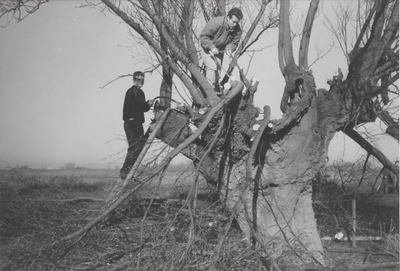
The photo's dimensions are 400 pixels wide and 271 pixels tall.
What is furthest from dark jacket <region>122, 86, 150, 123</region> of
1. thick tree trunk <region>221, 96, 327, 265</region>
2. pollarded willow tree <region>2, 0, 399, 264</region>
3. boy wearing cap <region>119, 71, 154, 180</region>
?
thick tree trunk <region>221, 96, 327, 265</region>

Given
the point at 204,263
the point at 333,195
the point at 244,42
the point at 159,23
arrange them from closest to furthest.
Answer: the point at 204,263, the point at 159,23, the point at 333,195, the point at 244,42

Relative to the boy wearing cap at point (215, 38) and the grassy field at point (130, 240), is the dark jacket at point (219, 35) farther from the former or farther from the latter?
the grassy field at point (130, 240)

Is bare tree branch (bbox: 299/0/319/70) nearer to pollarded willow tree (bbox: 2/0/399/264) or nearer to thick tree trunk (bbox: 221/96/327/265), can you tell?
pollarded willow tree (bbox: 2/0/399/264)

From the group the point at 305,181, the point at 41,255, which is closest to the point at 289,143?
the point at 305,181

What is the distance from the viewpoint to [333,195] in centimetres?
613

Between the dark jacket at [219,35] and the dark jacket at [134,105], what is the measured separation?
132cm

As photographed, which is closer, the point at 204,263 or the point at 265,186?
the point at 204,263

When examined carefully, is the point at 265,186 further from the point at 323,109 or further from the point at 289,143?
the point at 323,109

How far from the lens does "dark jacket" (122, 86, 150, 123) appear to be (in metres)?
5.56

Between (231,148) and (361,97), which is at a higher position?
(361,97)

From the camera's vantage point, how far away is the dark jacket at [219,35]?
16.5ft

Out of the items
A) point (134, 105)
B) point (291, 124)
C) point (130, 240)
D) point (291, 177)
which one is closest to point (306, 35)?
point (291, 124)

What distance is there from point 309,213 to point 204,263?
6.15 feet

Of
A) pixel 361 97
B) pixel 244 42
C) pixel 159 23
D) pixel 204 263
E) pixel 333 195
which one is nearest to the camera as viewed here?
pixel 204 263
